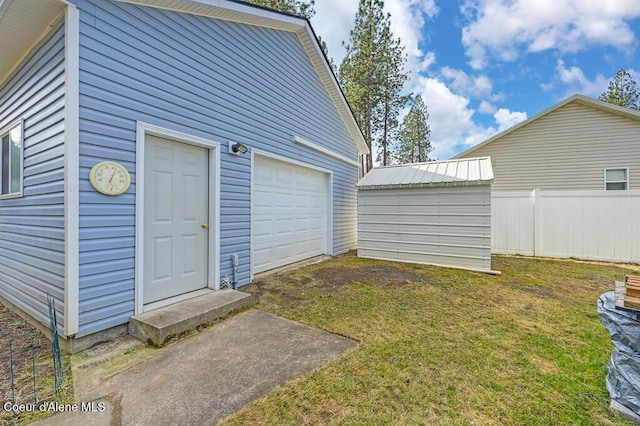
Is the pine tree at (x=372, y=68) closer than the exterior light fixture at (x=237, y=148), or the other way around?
the exterior light fixture at (x=237, y=148)

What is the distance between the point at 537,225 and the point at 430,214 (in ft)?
11.6

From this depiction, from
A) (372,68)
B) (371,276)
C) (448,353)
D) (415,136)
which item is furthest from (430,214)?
(415,136)

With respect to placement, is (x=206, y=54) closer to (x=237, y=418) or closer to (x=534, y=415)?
(x=237, y=418)

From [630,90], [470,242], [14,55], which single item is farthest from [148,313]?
[630,90]

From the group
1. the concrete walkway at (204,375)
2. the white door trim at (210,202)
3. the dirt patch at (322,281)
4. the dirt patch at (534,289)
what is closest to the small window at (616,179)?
the dirt patch at (534,289)

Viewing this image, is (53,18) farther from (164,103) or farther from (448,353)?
(448,353)

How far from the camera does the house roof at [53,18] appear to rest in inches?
106

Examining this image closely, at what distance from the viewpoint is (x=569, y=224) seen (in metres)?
7.16

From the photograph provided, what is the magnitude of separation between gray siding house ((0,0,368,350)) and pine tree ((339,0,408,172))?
10405mm

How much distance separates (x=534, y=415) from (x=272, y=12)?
21.1ft

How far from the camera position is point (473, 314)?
362cm

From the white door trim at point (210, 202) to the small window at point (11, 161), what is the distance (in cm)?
182

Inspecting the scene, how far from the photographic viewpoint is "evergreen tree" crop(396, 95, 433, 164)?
23516 millimetres

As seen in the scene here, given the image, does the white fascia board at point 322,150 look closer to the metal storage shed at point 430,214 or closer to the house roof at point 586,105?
the metal storage shed at point 430,214
